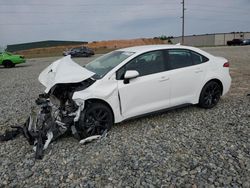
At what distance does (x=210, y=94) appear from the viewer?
5.50 metres

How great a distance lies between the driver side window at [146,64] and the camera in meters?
4.53

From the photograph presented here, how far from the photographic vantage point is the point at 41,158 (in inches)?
143

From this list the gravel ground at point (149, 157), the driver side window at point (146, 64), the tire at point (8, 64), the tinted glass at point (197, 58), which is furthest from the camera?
the tire at point (8, 64)

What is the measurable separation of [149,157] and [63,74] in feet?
6.59

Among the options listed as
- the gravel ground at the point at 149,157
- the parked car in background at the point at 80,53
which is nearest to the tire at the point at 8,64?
the parked car in background at the point at 80,53

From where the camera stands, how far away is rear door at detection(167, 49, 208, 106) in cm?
493

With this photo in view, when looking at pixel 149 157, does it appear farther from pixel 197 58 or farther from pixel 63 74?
pixel 197 58

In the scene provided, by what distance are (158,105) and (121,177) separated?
1996 mm

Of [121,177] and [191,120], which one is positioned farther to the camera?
[191,120]

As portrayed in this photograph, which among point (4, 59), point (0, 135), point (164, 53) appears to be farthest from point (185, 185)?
point (4, 59)

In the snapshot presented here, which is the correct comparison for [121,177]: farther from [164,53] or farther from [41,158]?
[164,53]

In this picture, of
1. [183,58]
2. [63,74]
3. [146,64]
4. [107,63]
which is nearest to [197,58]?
[183,58]

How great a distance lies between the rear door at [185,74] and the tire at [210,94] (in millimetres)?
217

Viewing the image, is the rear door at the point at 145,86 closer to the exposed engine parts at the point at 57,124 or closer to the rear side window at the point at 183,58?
the rear side window at the point at 183,58
